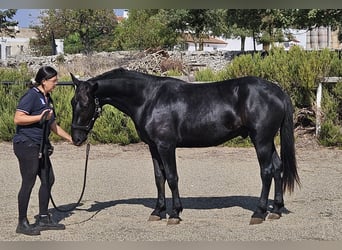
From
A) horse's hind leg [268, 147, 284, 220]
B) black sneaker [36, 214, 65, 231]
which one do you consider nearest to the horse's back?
horse's hind leg [268, 147, 284, 220]

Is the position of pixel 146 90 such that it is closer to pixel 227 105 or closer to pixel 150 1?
pixel 227 105

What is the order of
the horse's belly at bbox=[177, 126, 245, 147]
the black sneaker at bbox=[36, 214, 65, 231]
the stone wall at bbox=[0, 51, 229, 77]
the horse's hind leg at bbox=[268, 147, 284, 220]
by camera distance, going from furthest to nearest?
the stone wall at bbox=[0, 51, 229, 77]
the horse's hind leg at bbox=[268, 147, 284, 220]
the horse's belly at bbox=[177, 126, 245, 147]
the black sneaker at bbox=[36, 214, 65, 231]

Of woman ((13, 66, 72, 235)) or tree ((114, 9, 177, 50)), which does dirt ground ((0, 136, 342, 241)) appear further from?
tree ((114, 9, 177, 50))

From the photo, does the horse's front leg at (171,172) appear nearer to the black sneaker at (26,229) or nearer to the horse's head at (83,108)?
the horse's head at (83,108)

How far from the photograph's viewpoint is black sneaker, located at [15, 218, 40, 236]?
592 centimetres

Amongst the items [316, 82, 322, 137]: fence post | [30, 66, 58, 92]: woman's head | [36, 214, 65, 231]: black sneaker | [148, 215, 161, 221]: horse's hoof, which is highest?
[30, 66, 58, 92]: woman's head

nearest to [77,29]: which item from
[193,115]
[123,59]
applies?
[123,59]

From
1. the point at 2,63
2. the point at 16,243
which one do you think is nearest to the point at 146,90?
the point at 16,243

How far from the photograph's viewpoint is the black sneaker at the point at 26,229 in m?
5.92

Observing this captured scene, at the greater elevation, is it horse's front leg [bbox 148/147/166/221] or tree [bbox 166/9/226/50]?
tree [bbox 166/9/226/50]

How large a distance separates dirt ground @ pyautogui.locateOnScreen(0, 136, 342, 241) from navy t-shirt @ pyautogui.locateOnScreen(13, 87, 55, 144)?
101cm

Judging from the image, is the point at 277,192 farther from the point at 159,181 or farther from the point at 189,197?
the point at 189,197

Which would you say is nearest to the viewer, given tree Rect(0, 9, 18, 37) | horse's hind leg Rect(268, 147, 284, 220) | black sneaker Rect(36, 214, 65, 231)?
black sneaker Rect(36, 214, 65, 231)

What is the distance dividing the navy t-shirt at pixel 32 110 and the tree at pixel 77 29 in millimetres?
35891
